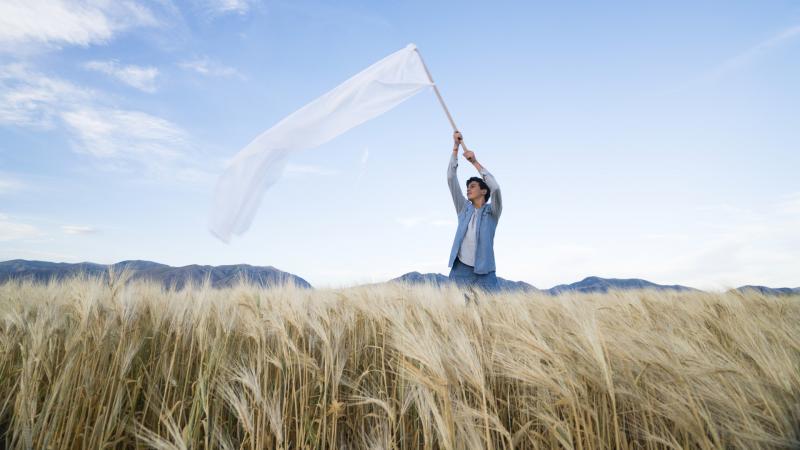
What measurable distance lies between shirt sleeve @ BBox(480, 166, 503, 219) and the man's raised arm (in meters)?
0.40

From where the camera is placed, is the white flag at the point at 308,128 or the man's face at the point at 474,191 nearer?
the white flag at the point at 308,128

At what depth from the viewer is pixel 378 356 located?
190 centimetres

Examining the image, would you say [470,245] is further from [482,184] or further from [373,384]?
[373,384]

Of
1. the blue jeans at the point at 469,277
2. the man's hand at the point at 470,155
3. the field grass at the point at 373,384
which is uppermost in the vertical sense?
the man's hand at the point at 470,155

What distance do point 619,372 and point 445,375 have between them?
0.69 meters

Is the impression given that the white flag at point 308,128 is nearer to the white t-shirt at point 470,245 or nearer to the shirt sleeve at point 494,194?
the shirt sleeve at point 494,194

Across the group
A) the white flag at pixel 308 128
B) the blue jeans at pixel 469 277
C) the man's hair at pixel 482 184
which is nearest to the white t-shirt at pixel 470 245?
the blue jeans at pixel 469 277

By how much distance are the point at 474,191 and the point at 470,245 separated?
0.67m

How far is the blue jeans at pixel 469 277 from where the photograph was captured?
471 cm

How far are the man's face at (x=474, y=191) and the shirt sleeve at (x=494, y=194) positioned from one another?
0.12 meters

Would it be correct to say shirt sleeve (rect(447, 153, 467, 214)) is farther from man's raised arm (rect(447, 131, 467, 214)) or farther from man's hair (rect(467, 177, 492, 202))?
man's hair (rect(467, 177, 492, 202))

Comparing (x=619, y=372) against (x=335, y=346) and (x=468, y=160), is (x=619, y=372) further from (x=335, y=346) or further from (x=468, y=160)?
(x=468, y=160)

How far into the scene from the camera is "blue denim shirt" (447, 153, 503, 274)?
4656 millimetres

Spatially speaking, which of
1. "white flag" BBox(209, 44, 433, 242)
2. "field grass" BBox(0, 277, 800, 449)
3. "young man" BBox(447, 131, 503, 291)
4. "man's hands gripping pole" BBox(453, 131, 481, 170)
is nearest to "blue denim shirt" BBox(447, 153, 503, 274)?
"young man" BBox(447, 131, 503, 291)
